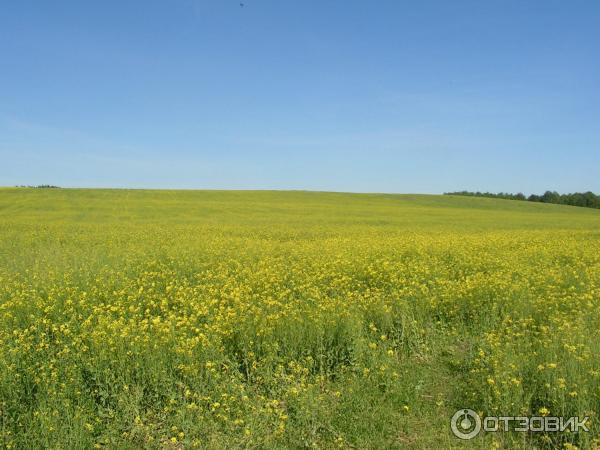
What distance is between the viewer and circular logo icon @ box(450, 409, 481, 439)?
13.5 ft

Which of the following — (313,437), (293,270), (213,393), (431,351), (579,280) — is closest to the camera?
(313,437)

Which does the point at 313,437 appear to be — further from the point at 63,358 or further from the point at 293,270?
the point at 293,270

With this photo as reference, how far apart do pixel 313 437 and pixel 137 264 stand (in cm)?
877

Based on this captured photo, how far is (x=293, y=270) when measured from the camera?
32.1 ft

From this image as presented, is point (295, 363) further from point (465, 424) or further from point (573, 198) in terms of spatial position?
point (573, 198)

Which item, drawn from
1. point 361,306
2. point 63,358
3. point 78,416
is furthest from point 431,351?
point 63,358
